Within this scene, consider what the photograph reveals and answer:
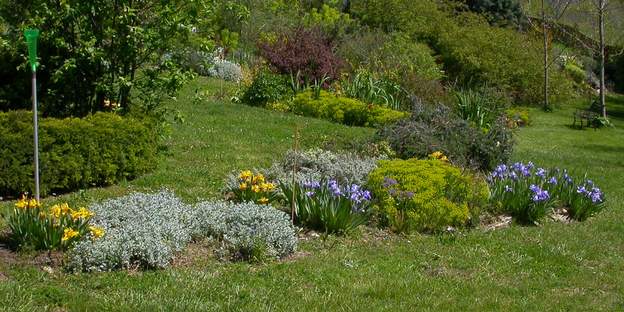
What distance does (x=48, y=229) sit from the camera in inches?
252

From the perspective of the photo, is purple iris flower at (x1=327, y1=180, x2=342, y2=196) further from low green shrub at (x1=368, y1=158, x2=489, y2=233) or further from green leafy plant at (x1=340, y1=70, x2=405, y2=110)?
green leafy plant at (x1=340, y1=70, x2=405, y2=110)

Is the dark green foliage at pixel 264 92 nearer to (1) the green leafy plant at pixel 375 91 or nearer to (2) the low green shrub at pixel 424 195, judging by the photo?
(1) the green leafy plant at pixel 375 91

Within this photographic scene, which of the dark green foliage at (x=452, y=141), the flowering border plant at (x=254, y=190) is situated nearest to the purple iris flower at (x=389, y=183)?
the flowering border plant at (x=254, y=190)

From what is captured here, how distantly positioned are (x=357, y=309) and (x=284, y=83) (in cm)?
1361

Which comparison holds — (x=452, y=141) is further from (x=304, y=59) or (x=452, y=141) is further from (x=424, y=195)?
(x=304, y=59)

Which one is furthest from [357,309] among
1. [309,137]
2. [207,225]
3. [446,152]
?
[309,137]

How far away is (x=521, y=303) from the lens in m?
6.16

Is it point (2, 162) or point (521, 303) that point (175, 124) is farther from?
point (521, 303)

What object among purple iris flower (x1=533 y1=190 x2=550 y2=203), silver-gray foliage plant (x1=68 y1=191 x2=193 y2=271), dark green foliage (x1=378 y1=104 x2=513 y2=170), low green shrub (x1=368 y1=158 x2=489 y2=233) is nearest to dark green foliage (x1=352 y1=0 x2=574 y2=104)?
dark green foliage (x1=378 y1=104 x2=513 y2=170)

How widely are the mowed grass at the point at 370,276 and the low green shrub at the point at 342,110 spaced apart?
5.28 m

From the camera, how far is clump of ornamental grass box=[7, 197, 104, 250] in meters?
6.39

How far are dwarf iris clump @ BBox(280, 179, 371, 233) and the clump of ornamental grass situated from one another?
89.7 inches

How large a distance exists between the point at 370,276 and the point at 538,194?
3751mm

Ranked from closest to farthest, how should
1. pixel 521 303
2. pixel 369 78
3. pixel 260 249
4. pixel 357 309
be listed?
pixel 357 309 < pixel 521 303 < pixel 260 249 < pixel 369 78
